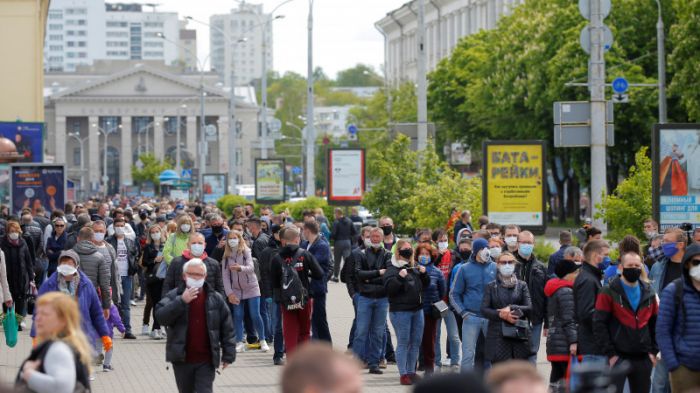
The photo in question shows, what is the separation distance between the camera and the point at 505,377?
475 centimetres

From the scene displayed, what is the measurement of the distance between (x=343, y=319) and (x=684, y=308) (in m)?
13.0

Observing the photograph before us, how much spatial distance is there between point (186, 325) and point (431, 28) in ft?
333

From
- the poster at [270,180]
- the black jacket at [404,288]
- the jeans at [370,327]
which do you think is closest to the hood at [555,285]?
the black jacket at [404,288]

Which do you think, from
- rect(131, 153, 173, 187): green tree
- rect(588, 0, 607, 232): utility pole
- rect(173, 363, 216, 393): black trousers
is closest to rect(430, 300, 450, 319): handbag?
rect(173, 363, 216, 393): black trousers

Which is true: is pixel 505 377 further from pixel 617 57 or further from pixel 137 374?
pixel 617 57

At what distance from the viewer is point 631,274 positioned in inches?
446

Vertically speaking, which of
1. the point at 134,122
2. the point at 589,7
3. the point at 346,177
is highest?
the point at 134,122

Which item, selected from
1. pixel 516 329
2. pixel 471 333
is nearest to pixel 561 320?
pixel 516 329

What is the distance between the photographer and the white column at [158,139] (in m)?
152

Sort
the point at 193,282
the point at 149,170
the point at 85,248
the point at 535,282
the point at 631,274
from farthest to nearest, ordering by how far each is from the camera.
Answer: the point at 149,170 < the point at 85,248 < the point at 535,282 < the point at 631,274 < the point at 193,282

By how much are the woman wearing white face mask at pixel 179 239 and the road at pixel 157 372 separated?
3.90 ft

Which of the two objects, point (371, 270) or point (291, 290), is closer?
point (371, 270)

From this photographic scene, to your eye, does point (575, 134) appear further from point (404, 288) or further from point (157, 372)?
point (157, 372)

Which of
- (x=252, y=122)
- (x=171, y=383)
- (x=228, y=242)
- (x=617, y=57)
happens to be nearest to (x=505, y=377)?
(x=171, y=383)
